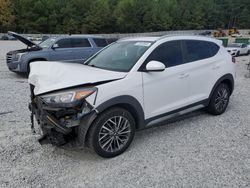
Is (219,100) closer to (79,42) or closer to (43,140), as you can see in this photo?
(43,140)

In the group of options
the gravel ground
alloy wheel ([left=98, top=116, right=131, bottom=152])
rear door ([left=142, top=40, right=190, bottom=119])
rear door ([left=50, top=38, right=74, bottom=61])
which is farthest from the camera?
rear door ([left=50, top=38, right=74, bottom=61])


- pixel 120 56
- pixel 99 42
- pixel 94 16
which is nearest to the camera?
pixel 120 56

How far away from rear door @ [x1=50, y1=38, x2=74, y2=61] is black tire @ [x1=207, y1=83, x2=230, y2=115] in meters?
6.37

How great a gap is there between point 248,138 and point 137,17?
80.3 m

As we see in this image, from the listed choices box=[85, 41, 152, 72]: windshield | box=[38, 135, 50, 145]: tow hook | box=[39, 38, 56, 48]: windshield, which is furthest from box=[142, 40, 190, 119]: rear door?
box=[39, 38, 56, 48]: windshield

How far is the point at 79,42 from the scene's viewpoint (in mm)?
10500

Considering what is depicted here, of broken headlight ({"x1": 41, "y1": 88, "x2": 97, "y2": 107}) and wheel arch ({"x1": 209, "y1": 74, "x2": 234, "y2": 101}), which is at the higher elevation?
broken headlight ({"x1": 41, "y1": 88, "x2": 97, "y2": 107})

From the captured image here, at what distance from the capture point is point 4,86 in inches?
321

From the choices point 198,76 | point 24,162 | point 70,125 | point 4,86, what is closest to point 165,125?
point 198,76

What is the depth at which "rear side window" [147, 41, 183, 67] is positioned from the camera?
4.11 metres

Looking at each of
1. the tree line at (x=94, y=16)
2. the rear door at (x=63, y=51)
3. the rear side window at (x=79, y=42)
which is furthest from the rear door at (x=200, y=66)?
the tree line at (x=94, y=16)

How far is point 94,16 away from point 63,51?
223 feet

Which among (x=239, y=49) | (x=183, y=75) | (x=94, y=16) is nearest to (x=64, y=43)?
(x=183, y=75)

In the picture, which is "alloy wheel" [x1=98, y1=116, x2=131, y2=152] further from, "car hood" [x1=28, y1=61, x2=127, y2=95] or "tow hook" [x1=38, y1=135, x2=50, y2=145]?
"tow hook" [x1=38, y1=135, x2=50, y2=145]
